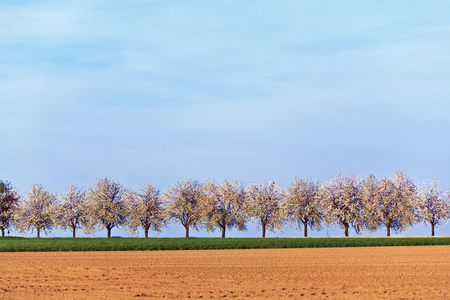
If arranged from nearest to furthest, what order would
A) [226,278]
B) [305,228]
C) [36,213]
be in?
[226,278] < [305,228] < [36,213]

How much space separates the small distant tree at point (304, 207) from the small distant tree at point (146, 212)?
68.3 feet

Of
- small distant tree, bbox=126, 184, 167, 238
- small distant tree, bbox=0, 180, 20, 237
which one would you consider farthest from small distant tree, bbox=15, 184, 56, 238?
small distant tree, bbox=126, 184, 167, 238

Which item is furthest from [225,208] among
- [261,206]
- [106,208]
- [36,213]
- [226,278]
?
[226,278]

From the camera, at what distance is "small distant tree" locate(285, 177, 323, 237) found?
79750mm

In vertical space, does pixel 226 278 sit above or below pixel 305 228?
below

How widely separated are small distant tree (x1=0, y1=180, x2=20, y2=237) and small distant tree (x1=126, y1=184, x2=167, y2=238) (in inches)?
822

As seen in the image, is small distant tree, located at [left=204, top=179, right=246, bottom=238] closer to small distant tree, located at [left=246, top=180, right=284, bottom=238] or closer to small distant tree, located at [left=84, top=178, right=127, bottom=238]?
small distant tree, located at [left=246, top=180, right=284, bottom=238]

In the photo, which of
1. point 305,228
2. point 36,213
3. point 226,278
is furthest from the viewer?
point 36,213

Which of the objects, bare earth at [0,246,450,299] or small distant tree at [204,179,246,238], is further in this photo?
small distant tree at [204,179,246,238]

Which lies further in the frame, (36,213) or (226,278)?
(36,213)

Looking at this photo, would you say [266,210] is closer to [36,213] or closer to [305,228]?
[305,228]

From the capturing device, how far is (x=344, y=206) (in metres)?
80.4

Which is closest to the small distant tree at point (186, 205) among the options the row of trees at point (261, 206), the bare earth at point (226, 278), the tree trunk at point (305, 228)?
the row of trees at point (261, 206)

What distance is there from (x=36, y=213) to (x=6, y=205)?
5251mm
